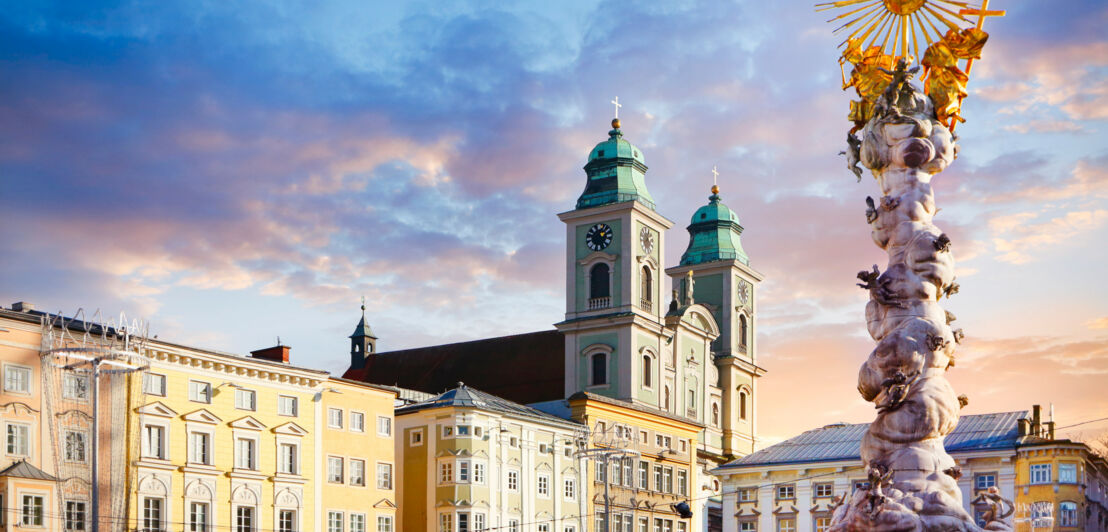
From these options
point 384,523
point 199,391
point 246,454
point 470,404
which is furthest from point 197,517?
point 470,404

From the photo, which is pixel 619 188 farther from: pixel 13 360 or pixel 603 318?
pixel 13 360

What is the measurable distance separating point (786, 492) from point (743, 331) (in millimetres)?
39008

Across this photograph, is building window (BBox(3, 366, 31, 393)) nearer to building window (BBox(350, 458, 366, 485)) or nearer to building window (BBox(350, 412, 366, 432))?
building window (BBox(350, 412, 366, 432))

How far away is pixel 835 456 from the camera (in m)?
77.6

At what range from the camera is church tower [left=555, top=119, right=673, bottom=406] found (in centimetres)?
9288

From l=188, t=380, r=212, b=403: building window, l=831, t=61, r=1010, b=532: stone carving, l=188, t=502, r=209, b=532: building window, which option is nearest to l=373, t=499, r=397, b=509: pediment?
l=188, t=502, r=209, b=532: building window

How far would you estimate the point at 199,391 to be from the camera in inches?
2370

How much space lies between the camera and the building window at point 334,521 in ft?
210

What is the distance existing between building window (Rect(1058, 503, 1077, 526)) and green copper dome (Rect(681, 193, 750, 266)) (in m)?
Result: 49.3

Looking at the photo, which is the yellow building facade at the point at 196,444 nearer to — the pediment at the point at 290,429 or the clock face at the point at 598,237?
the pediment at the point at 290,429

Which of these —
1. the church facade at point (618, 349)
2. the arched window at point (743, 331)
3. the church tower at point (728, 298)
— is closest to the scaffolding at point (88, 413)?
the church facade at point (618, 349)

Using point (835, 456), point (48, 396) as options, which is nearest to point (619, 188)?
point (835, 456)

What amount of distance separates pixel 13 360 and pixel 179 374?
6.85 metres

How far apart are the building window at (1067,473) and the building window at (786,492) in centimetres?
1366
